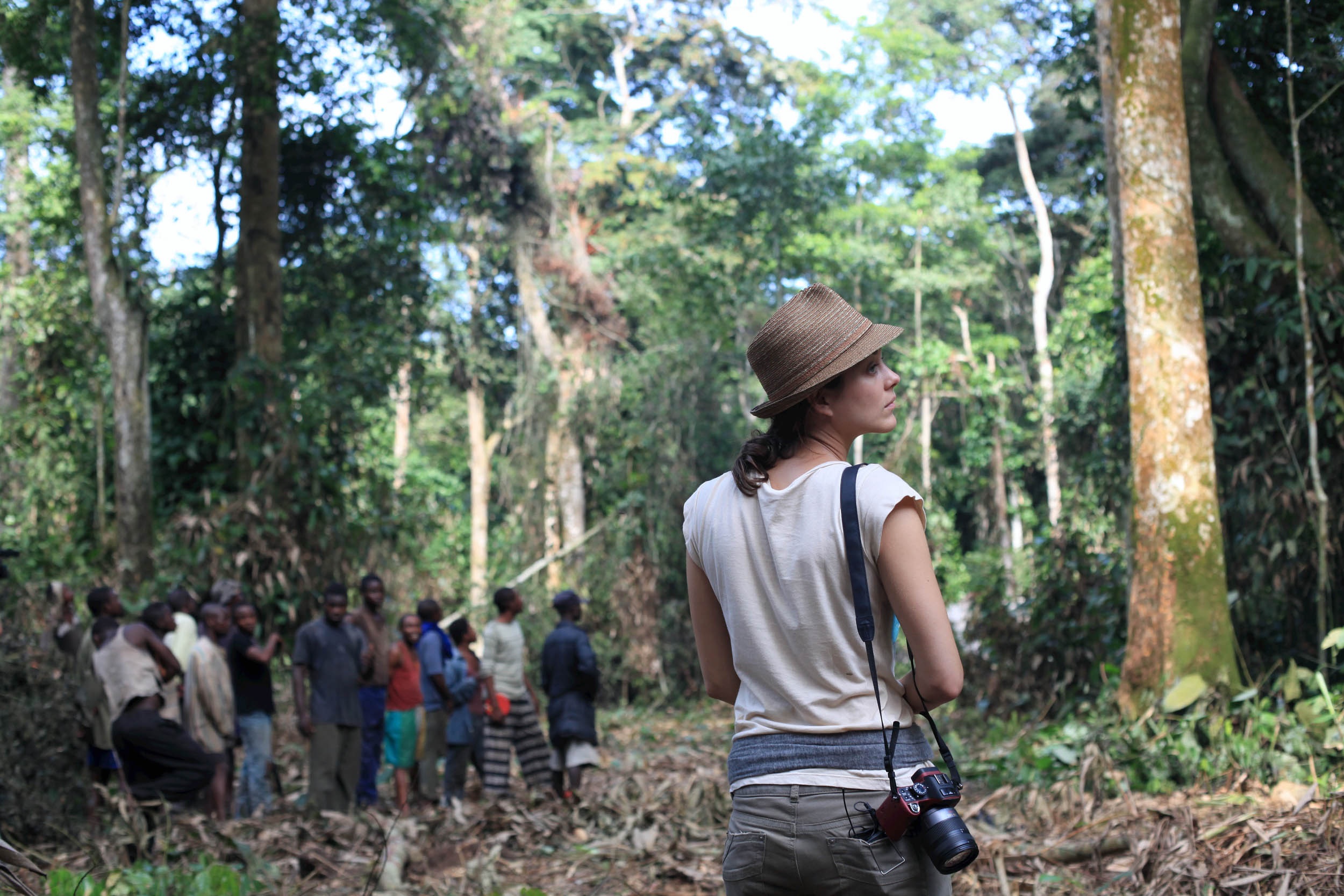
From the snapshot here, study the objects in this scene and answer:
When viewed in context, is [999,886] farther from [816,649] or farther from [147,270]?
[147,270]

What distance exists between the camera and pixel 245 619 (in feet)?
29.7

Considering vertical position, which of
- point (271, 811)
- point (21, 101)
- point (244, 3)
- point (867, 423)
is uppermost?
point (21, 101)

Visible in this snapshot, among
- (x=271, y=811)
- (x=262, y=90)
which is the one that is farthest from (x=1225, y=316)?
(x=262, y=90)

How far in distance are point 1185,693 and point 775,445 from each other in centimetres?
549

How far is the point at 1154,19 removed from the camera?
762cm

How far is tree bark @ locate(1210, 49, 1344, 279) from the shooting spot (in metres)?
7.66

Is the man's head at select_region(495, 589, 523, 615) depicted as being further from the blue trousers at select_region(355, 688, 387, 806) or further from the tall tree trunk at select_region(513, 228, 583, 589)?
the tall tree trunk at select_region(513, 228, 583, 589)

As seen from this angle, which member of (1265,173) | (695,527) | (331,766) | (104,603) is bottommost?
(331,766)

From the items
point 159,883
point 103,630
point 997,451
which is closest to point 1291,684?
point 159,883

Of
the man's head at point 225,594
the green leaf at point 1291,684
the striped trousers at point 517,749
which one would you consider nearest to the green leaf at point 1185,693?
the green leaf at point 1291,684

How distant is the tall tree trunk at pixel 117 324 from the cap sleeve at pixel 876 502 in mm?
11863

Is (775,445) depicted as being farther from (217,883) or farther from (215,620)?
(215,620)

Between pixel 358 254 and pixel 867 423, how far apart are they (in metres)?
14.7

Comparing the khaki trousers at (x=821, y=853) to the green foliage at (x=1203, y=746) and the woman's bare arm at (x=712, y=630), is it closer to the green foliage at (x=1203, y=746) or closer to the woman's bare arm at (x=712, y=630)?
the woman's bare arm at (x=712, y=630)
